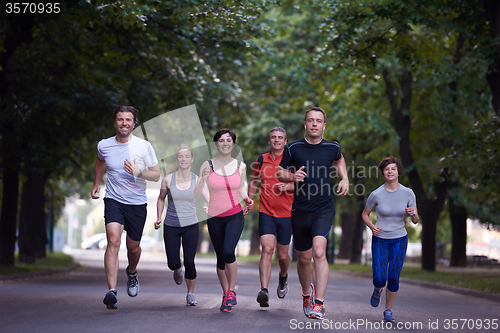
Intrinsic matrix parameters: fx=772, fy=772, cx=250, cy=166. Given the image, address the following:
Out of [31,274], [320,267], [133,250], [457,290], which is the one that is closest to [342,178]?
[320,267]

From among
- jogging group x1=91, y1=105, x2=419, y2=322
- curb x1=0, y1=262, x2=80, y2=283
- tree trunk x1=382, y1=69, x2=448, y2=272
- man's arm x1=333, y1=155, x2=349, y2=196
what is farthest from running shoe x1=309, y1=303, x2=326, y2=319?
tree trunk x1=382, y1=69, x2=448, y2=272

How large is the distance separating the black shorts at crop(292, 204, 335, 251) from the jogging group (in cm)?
1

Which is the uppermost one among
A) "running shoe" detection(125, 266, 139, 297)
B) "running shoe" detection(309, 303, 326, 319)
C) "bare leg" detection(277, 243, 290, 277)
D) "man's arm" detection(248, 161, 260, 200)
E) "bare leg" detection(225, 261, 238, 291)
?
"man's arm" detection(248, 161, 260, 200)

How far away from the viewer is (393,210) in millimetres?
8672

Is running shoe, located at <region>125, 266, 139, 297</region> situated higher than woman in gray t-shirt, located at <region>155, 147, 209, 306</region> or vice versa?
woman in gray t-shirt, located at <region>155, 147, 209, 306</region>

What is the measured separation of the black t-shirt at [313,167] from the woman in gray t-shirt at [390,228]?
59 cm

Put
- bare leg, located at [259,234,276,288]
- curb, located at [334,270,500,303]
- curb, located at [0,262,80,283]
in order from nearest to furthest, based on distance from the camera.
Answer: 1. bare leg, located at [259,234,276,288]
2. curb, located at [334,270,500,303]
3. curb, located at [0,262,80,283]

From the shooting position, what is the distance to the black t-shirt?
865 centimetres

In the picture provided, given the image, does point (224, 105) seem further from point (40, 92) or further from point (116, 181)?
point (116, 181)

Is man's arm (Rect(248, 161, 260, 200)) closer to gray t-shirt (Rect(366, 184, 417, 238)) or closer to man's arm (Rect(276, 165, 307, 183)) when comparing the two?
man's arm (Rect(276, 165, 307, 183))

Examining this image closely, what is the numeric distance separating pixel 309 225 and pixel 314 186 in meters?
0.49

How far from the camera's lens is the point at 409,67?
18391mm

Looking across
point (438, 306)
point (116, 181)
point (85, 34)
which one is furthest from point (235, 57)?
point (116, 181)

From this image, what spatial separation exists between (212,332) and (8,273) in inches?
434
